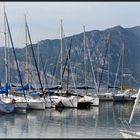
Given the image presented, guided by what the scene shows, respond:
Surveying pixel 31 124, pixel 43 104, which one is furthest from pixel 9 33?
pixel 31 124

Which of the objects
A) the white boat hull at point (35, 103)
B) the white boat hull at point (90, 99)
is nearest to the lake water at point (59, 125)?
the white boat hull at point (35, 103)

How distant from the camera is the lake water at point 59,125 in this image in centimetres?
3412

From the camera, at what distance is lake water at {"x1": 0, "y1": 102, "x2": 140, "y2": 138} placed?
34125 mm

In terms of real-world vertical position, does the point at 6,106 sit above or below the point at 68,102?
above

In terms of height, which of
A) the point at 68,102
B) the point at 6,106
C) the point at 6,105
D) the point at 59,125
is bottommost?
the point at 59,125

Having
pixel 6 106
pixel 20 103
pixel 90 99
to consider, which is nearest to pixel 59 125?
pixel 6 106

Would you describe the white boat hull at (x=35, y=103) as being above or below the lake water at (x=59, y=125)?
above

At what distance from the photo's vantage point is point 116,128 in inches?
1502

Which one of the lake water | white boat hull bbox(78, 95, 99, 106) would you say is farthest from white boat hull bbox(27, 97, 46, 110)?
white boat hull bbox(78, 95, 99, 106)

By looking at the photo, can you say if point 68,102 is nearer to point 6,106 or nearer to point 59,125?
point 6,106

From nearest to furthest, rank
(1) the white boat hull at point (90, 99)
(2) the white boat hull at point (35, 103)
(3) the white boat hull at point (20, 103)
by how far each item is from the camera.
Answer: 1. (3) the white boat hull at point (20, 103)
2. (2) the white boat hull at point (35, 103)
3. (1) the white boat hull at point (90, 99)

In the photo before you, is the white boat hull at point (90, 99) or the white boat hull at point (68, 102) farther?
the white boat hull at point (90, 99)

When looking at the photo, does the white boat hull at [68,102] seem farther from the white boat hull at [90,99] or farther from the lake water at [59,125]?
the lake water at [59,125]

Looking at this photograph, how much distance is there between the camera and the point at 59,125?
4025cm
